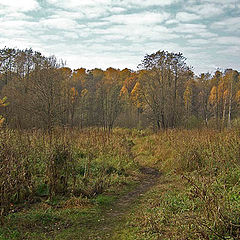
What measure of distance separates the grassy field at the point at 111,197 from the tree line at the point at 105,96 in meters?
3.62

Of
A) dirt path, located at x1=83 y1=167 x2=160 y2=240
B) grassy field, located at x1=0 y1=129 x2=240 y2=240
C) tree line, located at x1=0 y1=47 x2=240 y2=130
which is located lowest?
dirt path, located at x1=83 y1=167 x2=160 y2=240

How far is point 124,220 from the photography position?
554 cm

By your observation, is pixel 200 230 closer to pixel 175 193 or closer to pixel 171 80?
pixel 175 193

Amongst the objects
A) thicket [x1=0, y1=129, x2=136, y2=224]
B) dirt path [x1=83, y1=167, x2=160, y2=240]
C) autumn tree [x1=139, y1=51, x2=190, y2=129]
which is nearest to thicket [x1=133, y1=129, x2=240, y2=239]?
dirt path [x1=83, y1=167, x2=160, y2=240]

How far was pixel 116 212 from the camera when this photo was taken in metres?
6.16

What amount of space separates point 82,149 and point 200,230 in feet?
26.1

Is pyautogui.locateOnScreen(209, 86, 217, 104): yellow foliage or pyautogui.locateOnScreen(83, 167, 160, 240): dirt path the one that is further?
pyautogui.locateOnScreen(209, 86, 217, 104): yellow foliage

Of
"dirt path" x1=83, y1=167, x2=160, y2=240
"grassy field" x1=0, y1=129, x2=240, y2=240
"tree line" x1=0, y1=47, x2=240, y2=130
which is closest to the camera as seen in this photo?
"grassy field" x1=0, y1=129, x2=240, y2=240

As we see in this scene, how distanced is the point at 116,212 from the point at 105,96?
70.9ft

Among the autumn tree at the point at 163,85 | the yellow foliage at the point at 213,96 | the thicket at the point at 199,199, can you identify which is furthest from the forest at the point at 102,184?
the yellow foliage at the point at 213,96

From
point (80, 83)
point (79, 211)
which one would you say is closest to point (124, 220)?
point (79, 211)

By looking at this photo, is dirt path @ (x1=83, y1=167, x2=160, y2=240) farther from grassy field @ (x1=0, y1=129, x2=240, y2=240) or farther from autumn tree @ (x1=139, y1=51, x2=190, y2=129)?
autumn tree @ (x1=139, y1=51, x2=190, y2=129)

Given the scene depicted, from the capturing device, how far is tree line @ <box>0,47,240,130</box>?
14789 millimetres

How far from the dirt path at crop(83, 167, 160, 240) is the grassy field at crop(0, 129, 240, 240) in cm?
2
